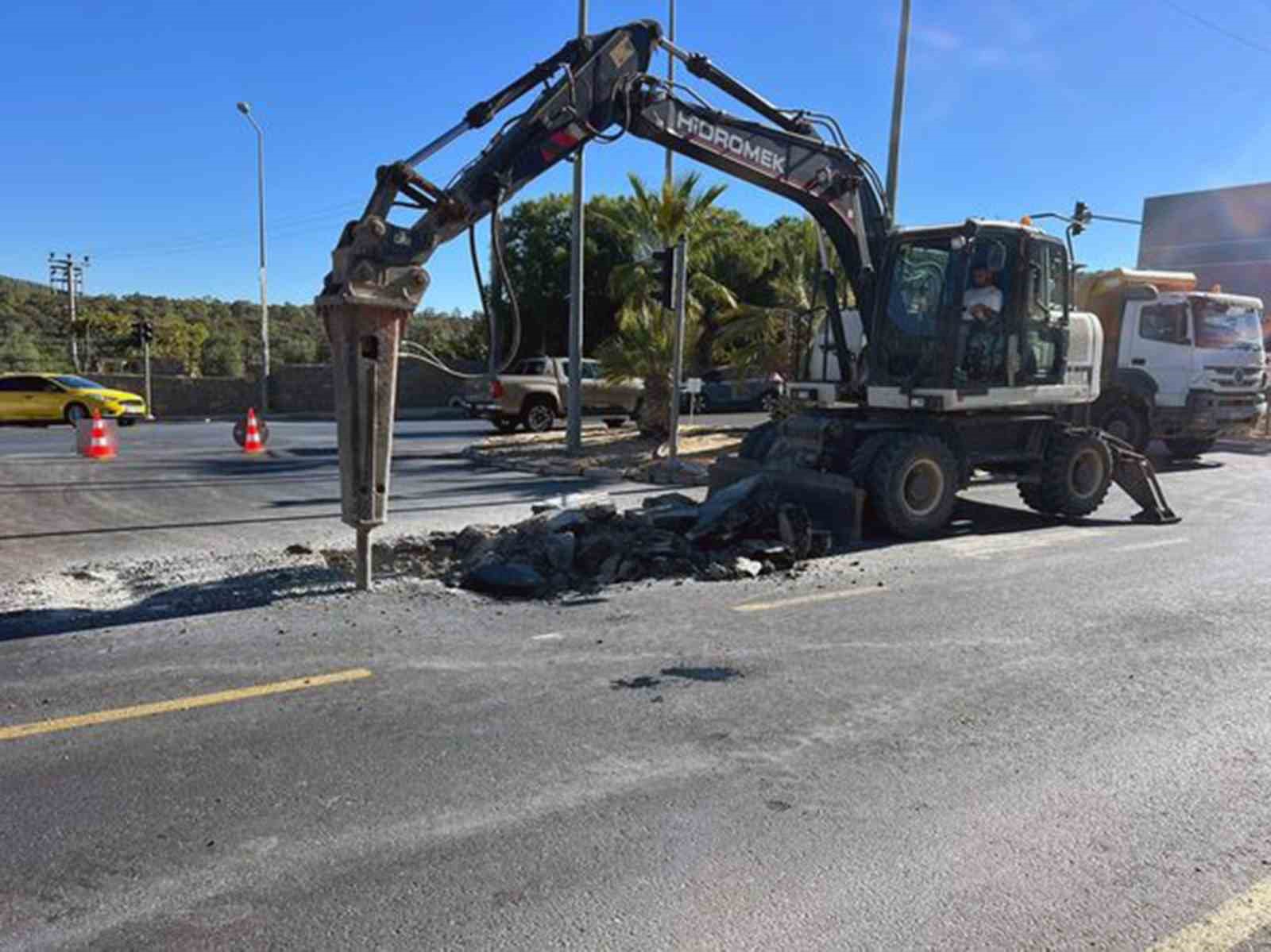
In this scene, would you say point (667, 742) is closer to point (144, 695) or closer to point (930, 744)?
point (930, 744)

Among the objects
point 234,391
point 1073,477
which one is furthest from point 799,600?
point 234,391

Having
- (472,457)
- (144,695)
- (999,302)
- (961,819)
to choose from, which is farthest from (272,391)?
(961,819)

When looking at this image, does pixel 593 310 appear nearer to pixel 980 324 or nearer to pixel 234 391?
pixel 234 391

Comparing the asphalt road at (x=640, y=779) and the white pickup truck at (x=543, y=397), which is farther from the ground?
the white pickup truck at (x=543, y=397)

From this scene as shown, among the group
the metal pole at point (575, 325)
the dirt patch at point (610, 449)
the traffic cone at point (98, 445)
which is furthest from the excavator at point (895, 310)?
the traffic cone at point (98, 445)

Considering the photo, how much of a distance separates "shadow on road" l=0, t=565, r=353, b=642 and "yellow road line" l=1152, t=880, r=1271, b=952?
5713mm

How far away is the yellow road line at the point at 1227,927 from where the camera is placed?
2922 millimetres

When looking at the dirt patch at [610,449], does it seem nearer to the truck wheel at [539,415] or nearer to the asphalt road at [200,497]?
the asphalt road at [200,497]

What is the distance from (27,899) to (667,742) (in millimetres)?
2499

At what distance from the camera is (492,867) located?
3.31 m

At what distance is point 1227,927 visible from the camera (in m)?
3.03

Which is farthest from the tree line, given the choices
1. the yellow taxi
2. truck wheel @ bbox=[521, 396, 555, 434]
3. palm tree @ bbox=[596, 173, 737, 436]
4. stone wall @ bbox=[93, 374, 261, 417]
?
the yellow taxi

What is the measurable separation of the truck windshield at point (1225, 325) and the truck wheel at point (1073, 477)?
8.05 metres

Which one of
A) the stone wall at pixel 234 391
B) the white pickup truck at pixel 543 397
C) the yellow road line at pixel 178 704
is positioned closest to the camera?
the yellow road line at pixel 178 704
